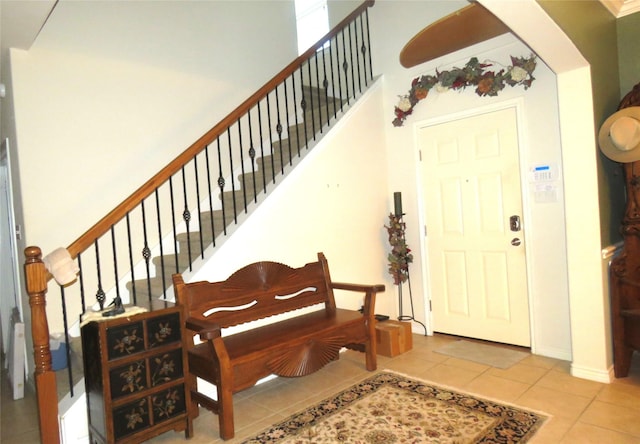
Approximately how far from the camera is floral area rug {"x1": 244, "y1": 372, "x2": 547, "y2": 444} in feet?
7.48

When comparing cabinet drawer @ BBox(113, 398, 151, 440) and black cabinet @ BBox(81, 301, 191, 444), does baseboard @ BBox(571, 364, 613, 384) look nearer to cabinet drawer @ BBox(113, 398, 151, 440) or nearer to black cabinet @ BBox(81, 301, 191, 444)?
black cabinet @ BBox(81, 301, 191, 444)

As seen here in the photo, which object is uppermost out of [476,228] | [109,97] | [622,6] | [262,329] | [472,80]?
[622,6]

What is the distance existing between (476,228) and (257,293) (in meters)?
2.03

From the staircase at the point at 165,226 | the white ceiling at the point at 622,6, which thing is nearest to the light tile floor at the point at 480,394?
the staircase at the point at 165,226

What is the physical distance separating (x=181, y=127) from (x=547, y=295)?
3.61 metres

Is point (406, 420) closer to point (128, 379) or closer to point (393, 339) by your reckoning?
point (393, 339)

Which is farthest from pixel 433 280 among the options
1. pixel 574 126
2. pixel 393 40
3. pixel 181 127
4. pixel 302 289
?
pixel 181 127

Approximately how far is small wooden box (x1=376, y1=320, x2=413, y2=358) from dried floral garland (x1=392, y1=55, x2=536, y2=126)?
1.97 meters

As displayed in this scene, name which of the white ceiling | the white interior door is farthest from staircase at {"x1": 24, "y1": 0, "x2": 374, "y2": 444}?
the white ceiling

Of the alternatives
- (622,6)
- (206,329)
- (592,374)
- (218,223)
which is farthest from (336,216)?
(622,6)

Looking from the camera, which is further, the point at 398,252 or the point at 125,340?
the point at 398,252

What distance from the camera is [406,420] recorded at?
2473mm

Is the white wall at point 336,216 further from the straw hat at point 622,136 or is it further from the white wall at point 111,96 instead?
the straw hat at point 622,136

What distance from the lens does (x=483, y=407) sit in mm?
2553
